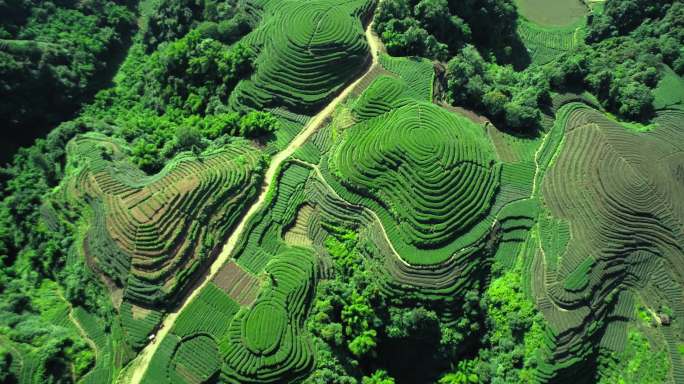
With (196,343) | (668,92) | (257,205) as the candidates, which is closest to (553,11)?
(668,92)

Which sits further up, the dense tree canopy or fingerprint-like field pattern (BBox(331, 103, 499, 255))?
the dense tree canopy

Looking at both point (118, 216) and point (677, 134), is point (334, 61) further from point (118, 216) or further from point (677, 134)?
point (677, 134)

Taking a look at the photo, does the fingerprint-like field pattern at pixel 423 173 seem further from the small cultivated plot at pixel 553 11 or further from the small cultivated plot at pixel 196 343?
the small cultivated plot at pixel 553 11

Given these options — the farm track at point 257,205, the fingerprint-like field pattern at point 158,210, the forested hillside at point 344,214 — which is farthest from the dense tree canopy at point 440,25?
the fingerprint-like field pattern at point 158,210

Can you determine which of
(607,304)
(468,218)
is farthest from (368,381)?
(607,304)

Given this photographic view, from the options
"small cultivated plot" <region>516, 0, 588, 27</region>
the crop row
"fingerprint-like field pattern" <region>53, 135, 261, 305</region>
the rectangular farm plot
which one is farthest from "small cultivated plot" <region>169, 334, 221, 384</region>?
"small cultivated plot" <region>516, 0, 588, 27</region>

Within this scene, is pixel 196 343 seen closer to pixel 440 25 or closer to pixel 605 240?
pixel 605 240

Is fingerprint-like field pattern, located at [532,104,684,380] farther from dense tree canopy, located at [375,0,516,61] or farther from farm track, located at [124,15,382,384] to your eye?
farm track, located at [124,15,382,384]
